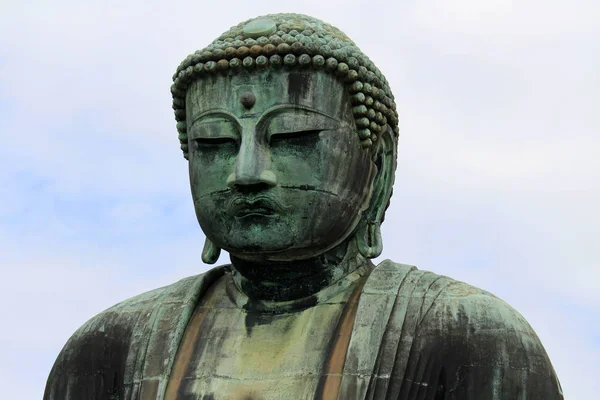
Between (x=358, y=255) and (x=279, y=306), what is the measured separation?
0.81 m

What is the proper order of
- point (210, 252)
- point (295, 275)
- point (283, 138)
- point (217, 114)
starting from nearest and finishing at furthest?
point (283, 138), point (217, 114), point (295, 275), point (210, 252)

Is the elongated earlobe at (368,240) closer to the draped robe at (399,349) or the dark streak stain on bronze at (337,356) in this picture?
the draped robe at (399,349)

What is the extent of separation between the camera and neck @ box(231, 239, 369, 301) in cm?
1878

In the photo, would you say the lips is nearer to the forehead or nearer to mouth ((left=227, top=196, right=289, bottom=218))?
mouth ((left=227, top=196, right=289, bottom=218))

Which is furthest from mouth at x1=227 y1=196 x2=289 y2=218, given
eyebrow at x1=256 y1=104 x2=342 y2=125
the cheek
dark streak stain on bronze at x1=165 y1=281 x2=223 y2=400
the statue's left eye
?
dark streak stain on bronze at x1=165 y1=281 x2=223 y2=400

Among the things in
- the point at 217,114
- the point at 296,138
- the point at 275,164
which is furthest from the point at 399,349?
the point at 217,114

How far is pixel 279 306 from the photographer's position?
61.8 feet

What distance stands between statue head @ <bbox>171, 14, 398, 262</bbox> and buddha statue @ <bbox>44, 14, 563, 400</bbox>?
0.04ft

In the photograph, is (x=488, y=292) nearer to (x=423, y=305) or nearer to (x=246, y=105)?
(x=423, y=305)

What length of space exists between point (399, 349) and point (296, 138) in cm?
192

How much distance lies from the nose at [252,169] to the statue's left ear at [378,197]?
1.15 metres

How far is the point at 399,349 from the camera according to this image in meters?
18.1

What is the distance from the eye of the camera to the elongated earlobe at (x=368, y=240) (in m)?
19.0

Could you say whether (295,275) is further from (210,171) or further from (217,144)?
(217,144)
